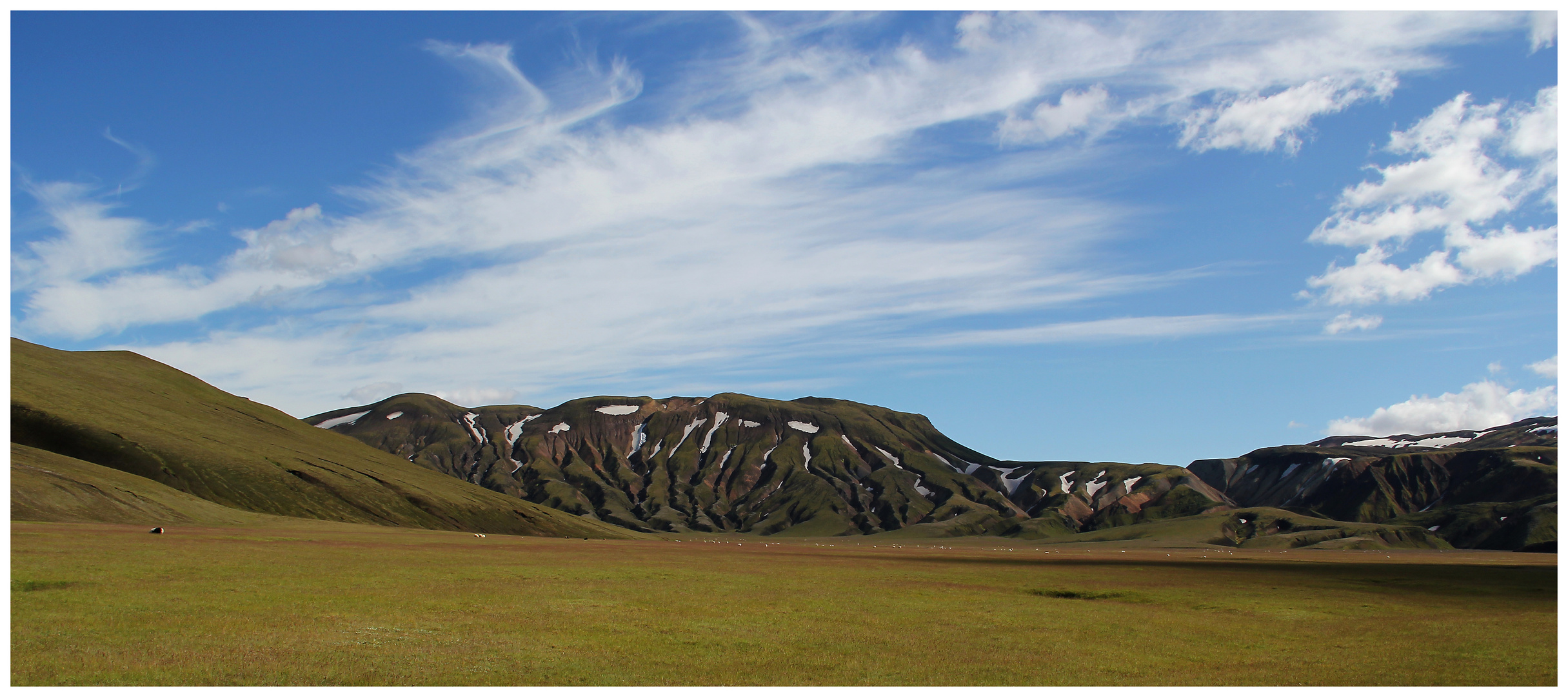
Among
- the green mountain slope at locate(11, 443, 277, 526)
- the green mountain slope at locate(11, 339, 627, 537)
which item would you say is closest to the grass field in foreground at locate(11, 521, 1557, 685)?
the green mountain slope at locate(11, 443, 277, 526)

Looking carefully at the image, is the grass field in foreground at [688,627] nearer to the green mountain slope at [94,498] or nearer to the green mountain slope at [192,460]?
the green mountain slope at [94,498]

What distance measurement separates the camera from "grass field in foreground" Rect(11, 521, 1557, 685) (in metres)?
29.5

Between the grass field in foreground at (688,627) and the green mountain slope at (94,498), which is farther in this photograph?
the green mountain slope at (94,498)

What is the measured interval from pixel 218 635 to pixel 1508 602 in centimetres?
7549

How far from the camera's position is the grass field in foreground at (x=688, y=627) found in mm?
29516

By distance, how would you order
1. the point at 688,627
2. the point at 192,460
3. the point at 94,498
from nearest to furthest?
the point at 688,627 < the point at 94,498 < the point at 192,460

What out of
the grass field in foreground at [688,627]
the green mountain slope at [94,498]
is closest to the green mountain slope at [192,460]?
the green mountain slope at [94,498]

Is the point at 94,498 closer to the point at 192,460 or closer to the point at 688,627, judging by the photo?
the point at 192,460

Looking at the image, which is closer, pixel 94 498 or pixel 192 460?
pixel 94 498

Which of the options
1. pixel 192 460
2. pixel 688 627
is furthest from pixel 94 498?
pixel 688 627

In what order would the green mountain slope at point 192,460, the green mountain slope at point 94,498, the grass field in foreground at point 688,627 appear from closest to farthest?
the grass field in foreground at point 688,627, the green mountain slope at point 94,498, the green mountain slope at point 192,460

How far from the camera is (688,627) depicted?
129ft

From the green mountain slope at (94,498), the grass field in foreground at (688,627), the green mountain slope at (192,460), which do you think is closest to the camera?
the grass field in foreground at (688,627)

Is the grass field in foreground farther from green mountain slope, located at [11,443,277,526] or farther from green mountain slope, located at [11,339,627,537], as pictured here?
green mountain slope, located at [11,339,627,537]
